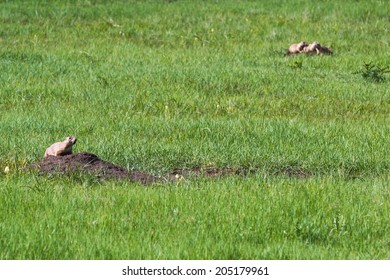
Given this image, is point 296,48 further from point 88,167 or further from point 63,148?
point 88,167

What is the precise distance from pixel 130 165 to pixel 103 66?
6.36 metres

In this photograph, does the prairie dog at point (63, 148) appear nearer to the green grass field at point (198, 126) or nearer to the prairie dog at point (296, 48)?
the green grass field at point (198, 126)

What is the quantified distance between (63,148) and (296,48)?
8794 mm

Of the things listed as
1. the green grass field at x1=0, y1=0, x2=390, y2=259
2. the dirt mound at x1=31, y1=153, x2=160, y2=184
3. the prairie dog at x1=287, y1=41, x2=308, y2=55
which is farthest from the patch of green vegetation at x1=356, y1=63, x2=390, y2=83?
the dirt mound at x1=31, y1=153, x2=160, y2=184

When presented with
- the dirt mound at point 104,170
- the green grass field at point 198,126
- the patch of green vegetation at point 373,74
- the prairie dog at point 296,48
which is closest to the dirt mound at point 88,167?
the dirt mound at point 104,170

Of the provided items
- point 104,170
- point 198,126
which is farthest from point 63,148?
point 198,126

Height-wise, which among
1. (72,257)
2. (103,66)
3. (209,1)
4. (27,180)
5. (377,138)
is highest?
(72,257)

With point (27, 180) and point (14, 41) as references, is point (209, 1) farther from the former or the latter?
point (27, 180)

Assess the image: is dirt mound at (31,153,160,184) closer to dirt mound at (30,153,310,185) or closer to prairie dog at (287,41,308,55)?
dirt mound at (30,153,310,185)

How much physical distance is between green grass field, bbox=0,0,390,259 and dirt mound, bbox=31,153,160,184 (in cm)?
19

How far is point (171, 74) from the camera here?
14.9m

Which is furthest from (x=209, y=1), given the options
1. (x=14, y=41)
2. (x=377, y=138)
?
(x=377, y=138)

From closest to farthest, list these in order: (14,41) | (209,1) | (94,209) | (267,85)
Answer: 1. (94,209)
2. (267,85)
3. (14,41)
4. (209,1)

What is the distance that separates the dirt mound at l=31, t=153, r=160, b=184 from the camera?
884cm
